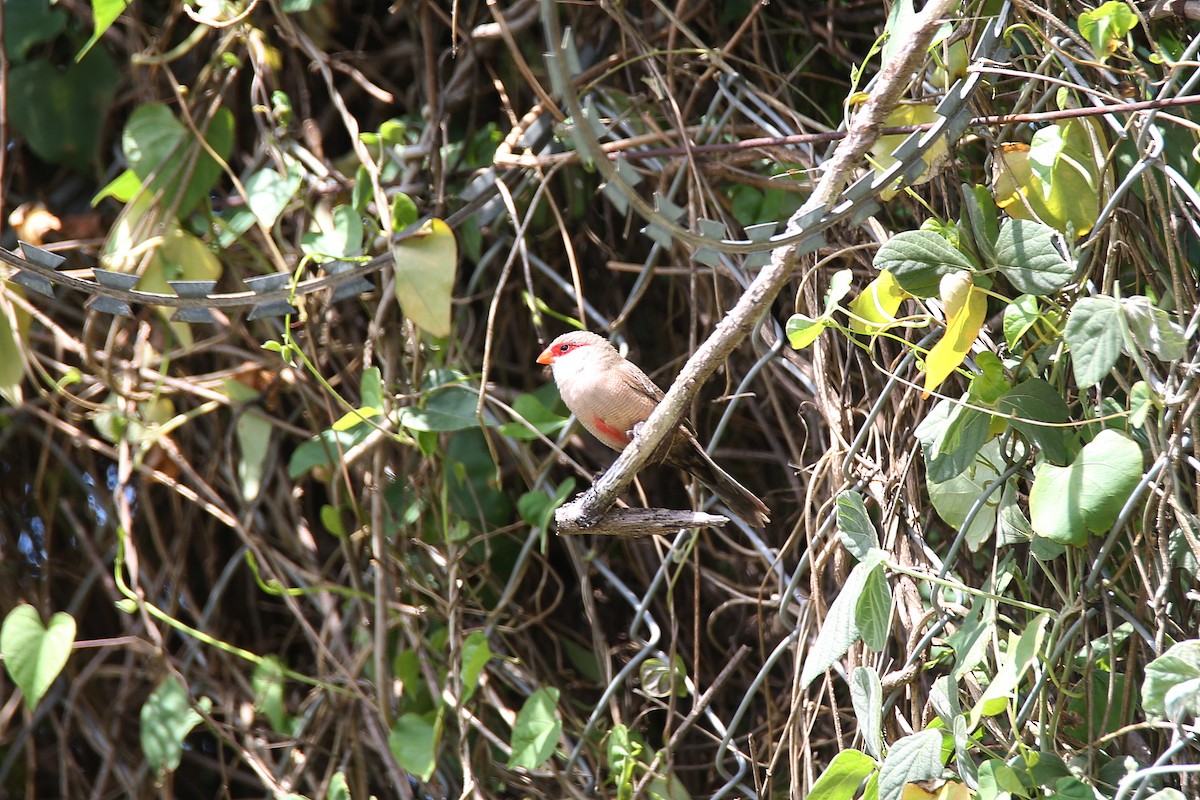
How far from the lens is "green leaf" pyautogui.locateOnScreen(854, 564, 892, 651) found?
1740 millimetres

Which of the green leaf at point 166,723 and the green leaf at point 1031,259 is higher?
the green leaf at point 1031,259

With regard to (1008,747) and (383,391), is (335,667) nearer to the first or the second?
(383,391)

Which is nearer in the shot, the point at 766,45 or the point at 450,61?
the point at 766,45

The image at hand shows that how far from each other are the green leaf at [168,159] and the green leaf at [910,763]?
7.39 ft

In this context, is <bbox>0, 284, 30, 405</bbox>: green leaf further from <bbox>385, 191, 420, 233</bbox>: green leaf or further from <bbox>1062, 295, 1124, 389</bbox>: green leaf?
<bbox>1062, 295, 1124, 389</bbox>: green leaf

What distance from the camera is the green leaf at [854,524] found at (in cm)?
186

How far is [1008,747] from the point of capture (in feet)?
5.87

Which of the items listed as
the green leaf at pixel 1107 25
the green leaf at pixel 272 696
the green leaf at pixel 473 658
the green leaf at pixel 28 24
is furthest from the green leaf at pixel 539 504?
the green leaf at pixel 28 24

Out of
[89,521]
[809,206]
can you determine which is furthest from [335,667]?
[809,206]

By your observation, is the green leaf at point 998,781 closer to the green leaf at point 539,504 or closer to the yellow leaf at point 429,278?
the green leaf at point 539,504

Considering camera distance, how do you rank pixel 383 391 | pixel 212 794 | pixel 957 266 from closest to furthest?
pixel 957 266, pixel 383 391, pixel 212 794

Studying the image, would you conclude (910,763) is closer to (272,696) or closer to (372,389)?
(372,389)

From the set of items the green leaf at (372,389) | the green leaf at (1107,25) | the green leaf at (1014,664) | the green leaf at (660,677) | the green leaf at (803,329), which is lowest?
the green leaf at (660,677)

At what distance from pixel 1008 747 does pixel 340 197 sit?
208 centimetres
